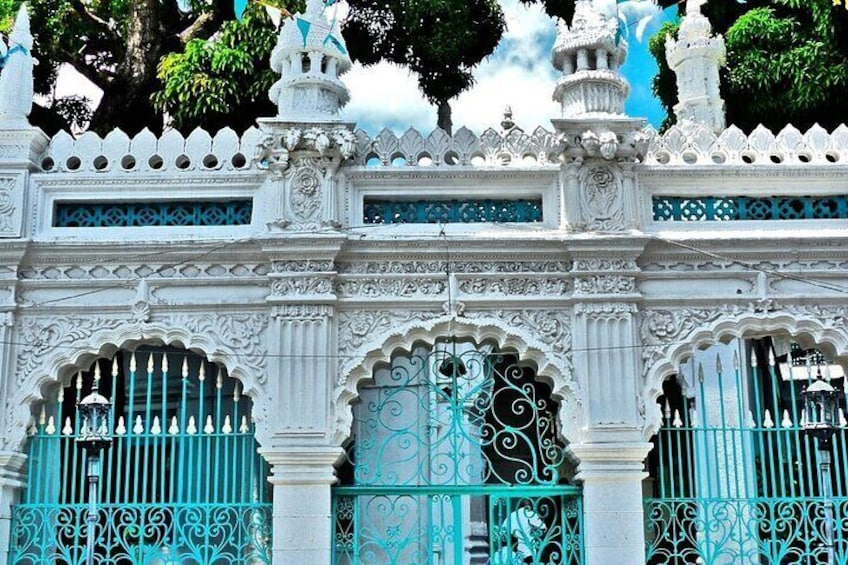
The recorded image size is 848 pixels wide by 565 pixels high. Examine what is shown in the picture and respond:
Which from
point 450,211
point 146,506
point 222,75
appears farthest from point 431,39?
point 146,506

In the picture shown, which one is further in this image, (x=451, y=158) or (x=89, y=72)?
(x=89, y=72)

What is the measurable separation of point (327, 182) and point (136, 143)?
142 cm

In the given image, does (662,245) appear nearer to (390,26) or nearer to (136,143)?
(136,143)

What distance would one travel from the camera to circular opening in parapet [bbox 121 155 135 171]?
25.1 feet

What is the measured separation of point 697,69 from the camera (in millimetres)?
10742

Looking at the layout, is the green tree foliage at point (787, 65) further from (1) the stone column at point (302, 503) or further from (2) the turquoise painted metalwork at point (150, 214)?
(1) the stone column at point (302, 503)

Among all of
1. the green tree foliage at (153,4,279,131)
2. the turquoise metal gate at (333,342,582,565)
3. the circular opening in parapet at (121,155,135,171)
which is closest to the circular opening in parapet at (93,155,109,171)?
the circular opening in parapet at (121,155,135,171)

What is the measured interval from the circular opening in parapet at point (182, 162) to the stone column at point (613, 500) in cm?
332

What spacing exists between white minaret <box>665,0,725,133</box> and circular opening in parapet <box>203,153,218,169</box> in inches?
195

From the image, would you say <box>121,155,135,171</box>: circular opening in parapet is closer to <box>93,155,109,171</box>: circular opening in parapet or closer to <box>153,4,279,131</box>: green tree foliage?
<box>93,155,109,171</box>: circular opening in parapet

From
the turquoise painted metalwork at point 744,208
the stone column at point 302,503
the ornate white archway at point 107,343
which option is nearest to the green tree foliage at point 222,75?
the ornate white archway at point 107,343

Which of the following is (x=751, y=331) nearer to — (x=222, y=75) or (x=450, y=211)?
(x=450, y=211)

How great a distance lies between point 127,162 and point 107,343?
137cm

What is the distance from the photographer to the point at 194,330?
725 cm
